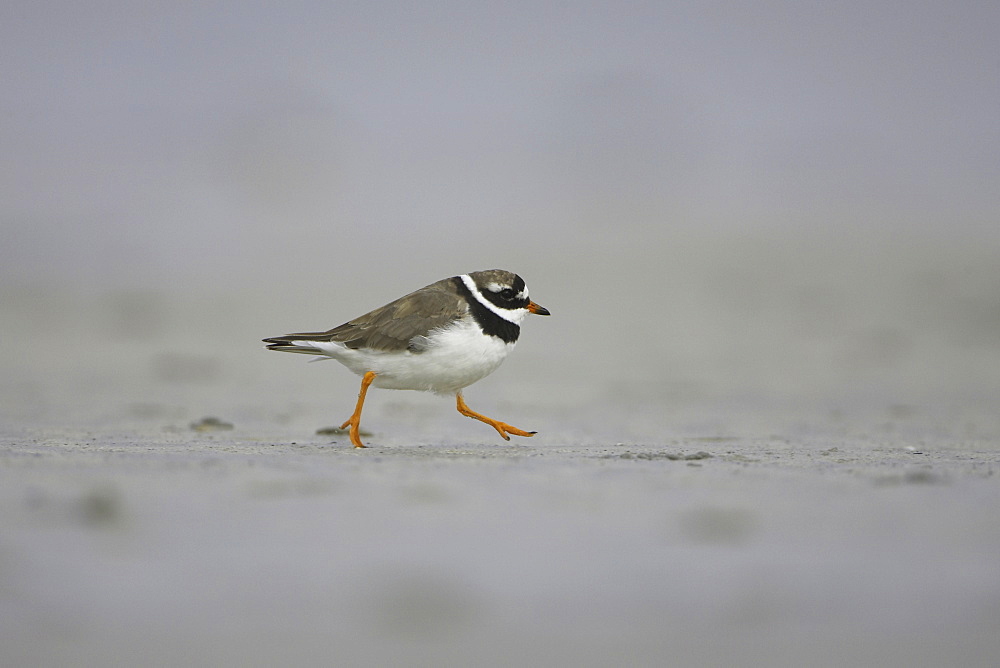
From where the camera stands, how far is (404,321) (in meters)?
5.80

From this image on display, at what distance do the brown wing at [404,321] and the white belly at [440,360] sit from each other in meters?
0.05

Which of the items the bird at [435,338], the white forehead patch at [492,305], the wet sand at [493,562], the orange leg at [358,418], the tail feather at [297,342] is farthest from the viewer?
the tail feather at [297,342]

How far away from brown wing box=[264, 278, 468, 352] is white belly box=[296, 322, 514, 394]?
0.17 ft

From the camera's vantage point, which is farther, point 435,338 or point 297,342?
Answer: point 297,342

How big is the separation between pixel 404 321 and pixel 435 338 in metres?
0.23

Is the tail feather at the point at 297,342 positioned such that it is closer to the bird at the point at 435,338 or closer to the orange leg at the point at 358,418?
the bird at the point at 435,338

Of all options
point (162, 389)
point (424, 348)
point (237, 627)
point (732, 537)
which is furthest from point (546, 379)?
point (237, 627)

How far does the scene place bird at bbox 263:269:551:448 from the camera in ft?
18.7

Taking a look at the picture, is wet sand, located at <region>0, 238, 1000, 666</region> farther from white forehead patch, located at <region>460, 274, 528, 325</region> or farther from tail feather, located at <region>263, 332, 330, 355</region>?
white forehead patch, located at <region>460, 274, 528, 325</region>

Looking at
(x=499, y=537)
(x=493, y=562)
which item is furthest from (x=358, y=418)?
(x=493, y=562)

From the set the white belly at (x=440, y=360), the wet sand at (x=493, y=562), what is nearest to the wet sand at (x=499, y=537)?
the wet sand at (x=493, y=562)

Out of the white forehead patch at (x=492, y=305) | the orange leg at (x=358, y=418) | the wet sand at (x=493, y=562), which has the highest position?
the white forehead patch at (x=492, y=305)

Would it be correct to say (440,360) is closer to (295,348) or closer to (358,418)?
(358,418)

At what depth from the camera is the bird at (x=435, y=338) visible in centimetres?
570
